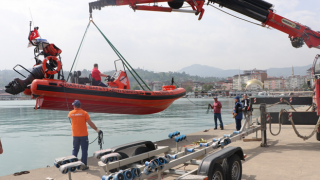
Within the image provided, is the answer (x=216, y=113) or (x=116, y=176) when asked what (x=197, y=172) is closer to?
(x=116, y=176)

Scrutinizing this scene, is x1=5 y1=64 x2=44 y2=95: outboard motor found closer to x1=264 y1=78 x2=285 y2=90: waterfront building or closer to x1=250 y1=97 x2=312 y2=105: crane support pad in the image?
x1=250 y1=97 x2=312 y2=105: crane support pad

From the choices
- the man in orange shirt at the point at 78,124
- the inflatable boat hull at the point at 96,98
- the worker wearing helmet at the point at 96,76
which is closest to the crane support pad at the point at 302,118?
the inflatable boat hull at the point at 96,98

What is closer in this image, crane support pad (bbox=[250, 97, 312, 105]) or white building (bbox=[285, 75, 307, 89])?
crane support pad (bbox=[250, 97, 312, 105])

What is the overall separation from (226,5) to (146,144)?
14.9ft

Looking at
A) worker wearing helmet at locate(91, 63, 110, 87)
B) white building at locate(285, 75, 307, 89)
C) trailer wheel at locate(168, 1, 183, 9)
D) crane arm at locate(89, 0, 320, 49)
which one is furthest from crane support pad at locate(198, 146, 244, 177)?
white building at locate(285, 75, 307, 89)

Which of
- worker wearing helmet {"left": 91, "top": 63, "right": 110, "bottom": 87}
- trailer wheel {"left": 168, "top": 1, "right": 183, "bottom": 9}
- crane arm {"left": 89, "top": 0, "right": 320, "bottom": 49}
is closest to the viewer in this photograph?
crane arm {"left": 89, "top": 0, "right": 320, "bottom": 49}

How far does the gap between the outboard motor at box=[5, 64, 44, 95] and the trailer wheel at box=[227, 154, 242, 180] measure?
19.8ft

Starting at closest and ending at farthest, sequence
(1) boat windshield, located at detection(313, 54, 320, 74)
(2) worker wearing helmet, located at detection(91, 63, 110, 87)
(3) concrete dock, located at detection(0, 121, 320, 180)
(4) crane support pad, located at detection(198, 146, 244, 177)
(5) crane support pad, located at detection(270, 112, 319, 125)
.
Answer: (4) crane support pad, located at detection(198, 146, 244, 177), (3) concrete dock, located at detection(0, 121, 320, 180), (5) crane support pad, located at detection(270, 112, 319, 125), (1) boat windshield, located at detection(313, 54, 320, 74), (2) worker wearing helmet, located at detection(91, 63, 110, 87)

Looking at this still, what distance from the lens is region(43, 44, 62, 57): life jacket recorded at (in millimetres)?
7531

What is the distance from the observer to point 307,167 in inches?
180

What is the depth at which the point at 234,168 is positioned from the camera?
3873mm

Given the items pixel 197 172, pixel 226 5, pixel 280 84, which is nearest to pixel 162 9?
pixel 226 5

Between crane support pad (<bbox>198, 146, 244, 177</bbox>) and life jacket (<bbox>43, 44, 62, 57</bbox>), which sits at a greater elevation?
life jacket (<bbox>43, 44, 62, 57</bbox>)

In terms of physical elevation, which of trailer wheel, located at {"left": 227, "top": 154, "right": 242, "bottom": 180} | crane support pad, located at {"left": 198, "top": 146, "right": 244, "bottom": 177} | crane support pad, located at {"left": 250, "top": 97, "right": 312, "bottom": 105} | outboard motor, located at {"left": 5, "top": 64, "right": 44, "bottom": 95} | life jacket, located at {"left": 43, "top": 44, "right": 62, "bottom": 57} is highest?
life jacket, located at {"left": 43, "top": 44, "right": 62, "bottom": 57}
